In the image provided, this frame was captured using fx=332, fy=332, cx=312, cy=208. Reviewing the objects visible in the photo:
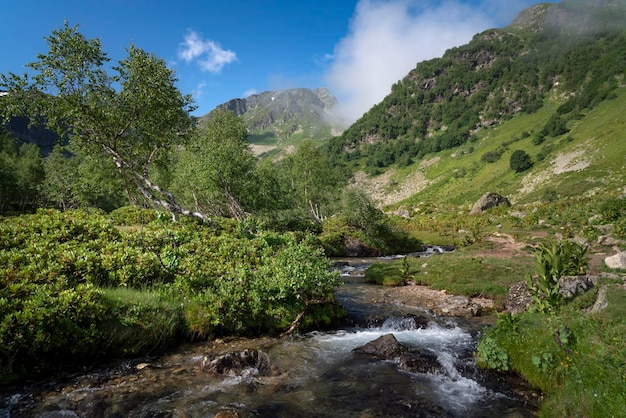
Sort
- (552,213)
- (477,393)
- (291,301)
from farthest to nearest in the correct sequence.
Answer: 1. (552,213)
2. (291,301)
3. (477,393)

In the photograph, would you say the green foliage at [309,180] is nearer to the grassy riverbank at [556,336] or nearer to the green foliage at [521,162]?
the grassy riverbank at [556,336]

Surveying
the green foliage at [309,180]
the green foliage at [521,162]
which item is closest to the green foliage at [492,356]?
the green foliage at [309,180]

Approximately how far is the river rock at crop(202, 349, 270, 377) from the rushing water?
0.40 ft

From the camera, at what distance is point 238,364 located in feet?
33.8

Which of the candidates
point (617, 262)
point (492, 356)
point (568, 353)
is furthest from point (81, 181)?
point (617, 262)

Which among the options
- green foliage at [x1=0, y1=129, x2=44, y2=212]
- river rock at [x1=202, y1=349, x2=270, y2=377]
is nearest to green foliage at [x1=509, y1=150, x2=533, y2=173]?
river rock at [x1=202, y1=349, x2=270, y2=377]

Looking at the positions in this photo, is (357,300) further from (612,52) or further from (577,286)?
(612,52)

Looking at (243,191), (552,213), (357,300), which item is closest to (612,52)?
(552,213)

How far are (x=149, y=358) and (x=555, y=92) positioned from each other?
211978mm

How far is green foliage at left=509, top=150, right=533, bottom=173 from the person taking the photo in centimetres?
11261

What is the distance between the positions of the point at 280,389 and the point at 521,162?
420 feet

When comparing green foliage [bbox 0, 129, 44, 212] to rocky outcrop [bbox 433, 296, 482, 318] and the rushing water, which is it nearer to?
the rushing water

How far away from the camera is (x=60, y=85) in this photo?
74.1 feet

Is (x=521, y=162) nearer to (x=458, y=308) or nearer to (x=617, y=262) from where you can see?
(x=617, y=262)
